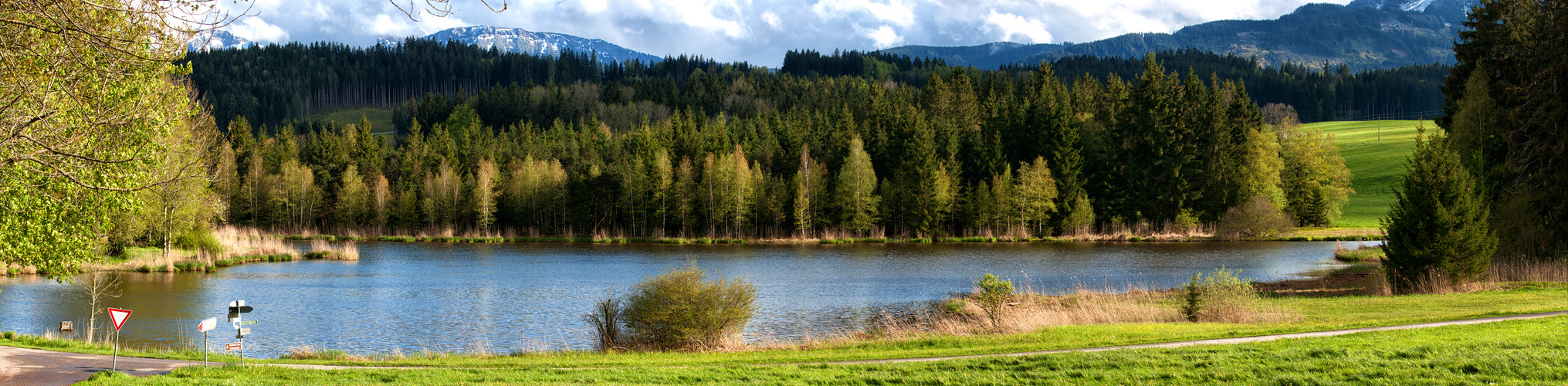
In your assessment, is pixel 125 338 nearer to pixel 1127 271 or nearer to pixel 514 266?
pixel 514 266

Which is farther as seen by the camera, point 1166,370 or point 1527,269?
point 1527,269

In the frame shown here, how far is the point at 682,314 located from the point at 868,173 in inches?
2387

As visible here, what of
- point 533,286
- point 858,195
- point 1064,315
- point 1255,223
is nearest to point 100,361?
Result: point 1064,315

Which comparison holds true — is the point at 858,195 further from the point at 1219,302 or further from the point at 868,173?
the point at 1219,302

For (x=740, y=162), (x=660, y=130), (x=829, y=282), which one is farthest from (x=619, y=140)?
(x=829, y=282)

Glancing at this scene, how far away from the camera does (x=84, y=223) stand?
20.2 metres

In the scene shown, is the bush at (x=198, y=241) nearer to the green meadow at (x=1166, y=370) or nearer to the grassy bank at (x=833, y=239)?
the grassy bank at (x=833, y=239)

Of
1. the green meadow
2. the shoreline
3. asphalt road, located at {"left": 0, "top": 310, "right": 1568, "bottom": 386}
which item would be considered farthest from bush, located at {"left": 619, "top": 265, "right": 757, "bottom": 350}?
the shoreline

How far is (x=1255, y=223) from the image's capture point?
71375 mm

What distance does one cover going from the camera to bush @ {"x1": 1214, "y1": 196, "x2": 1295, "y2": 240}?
7138 cm

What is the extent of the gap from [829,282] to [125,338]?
86.7 ft

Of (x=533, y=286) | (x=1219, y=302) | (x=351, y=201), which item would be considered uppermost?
(x=351, y=201)

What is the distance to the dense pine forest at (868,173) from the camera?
79312 mm

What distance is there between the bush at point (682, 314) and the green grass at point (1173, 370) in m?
5.47
